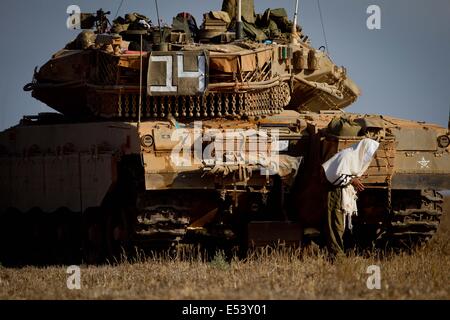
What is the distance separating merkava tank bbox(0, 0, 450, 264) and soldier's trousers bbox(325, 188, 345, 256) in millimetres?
439

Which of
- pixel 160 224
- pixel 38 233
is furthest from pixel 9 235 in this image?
pixel 160 224

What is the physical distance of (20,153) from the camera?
1652 centimetres

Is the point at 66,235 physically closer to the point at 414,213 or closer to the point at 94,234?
the point at 94,234

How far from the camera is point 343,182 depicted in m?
13.3

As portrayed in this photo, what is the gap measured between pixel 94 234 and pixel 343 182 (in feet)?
14.2

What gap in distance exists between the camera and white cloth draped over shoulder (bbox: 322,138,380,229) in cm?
1323

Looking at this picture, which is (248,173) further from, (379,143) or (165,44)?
(165,44)

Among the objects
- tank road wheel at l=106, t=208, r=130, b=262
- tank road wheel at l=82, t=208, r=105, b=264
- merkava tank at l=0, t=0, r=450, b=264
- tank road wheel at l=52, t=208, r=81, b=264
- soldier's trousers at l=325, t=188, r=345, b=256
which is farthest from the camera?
tank road wheel at l=52, t=208, r=81, b=264

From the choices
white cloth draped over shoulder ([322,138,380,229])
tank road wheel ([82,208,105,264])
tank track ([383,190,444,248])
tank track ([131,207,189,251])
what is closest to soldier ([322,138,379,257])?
white cloth draped over shoulder ([322,138,380,229])

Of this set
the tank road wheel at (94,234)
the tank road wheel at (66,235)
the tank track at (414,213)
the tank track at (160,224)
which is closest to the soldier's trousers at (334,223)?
the tank track at (414,213)

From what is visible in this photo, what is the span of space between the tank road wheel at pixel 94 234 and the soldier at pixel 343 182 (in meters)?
3.83

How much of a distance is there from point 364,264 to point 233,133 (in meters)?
2.45

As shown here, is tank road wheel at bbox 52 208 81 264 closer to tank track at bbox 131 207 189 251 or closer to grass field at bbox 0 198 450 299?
grass field at bbox 0 198 450 299
